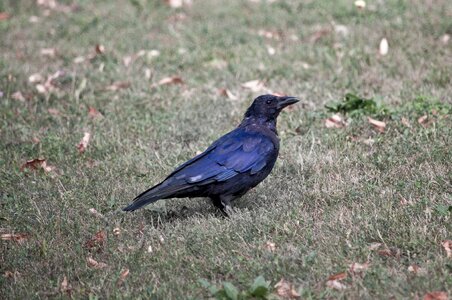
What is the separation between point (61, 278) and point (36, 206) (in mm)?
1282

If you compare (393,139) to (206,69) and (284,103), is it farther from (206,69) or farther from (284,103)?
(206,69)

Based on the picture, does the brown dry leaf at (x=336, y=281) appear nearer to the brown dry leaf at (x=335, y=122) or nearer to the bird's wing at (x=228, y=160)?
the bird's wing at (x=228, y=160)

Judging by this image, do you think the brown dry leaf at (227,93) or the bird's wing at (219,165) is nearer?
the bird's wing at (219,165)

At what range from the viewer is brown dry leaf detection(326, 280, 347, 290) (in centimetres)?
439

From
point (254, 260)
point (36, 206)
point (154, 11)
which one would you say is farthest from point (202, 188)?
point (154, 11)

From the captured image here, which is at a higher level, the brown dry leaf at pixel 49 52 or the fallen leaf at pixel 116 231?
the fallen leaf at pixel 116 231

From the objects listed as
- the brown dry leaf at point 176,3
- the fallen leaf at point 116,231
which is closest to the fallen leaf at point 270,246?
the fallen leaf at point 116,231

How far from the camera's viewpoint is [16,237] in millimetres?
5637

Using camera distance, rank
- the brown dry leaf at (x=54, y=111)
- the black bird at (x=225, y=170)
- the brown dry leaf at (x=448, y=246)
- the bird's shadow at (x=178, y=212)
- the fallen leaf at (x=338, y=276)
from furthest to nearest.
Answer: the brown dry leaf at (x=54, y=111), the bird's shadow at (x=178, y=212), the black bird at (x=225, y=170), the brown dry leaf at (x=448, y=246), the fallen leaf at (x=338, y=276)

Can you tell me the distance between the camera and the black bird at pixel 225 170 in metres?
5.52

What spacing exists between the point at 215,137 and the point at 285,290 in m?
3.19

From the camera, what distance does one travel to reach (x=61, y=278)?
4.93m

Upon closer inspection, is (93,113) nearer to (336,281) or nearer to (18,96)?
(18,96)

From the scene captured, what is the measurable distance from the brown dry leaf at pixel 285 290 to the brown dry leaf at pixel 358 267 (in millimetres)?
395
